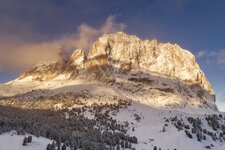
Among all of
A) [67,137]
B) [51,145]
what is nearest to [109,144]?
[67,137]

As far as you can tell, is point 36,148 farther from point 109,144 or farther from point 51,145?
point 109,144

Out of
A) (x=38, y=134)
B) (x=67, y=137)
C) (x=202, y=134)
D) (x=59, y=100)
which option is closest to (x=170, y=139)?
(x=202, y=134)

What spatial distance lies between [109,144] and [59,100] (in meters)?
105

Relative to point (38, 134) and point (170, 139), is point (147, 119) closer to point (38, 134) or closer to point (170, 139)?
point (170, 139)

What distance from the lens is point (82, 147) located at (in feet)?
266

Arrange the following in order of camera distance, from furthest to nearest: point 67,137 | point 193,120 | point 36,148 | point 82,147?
point 193,120 < point 67,137 < point 82,147 < point 36,148

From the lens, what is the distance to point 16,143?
71.4m

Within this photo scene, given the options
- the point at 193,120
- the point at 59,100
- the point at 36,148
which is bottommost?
the point at 36,148

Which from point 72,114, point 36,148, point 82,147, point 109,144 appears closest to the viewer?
point 36,148

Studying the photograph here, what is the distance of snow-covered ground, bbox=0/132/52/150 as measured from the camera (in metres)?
69.4

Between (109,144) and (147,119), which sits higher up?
(147,119)

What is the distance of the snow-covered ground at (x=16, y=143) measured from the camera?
228ft

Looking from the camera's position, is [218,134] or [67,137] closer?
[67,137]

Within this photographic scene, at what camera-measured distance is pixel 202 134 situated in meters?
108
